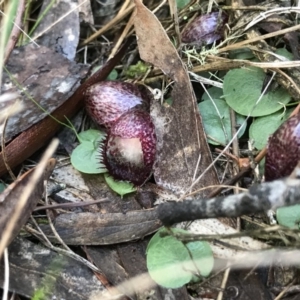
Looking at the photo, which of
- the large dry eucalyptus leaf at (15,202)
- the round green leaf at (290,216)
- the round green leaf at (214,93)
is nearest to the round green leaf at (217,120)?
the round green leaf at (214,93)

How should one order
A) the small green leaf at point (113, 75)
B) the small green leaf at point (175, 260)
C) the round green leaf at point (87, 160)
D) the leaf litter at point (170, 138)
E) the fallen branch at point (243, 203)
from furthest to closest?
1. the small green leaf at point (113, 75)
2. the round green leaf at point (87, 160)
3. the leaf litter at point (170, 138)
4. the small green leaf at point (175, 260)
5. the fallen branch at point (243, 203)

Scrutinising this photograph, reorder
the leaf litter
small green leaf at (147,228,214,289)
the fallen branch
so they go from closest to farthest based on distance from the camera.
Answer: the fallen branch < small green leaf at (147,228,214,289) < the leaf litter

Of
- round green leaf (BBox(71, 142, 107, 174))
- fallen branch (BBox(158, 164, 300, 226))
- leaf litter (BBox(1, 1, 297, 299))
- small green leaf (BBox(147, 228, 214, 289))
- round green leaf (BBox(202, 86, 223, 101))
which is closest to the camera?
fallen branch (BBox(158, 164, 300, 226))

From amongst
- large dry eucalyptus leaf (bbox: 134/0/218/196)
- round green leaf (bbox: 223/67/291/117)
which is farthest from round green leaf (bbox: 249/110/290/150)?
large dry eucalyptus leaf (bbox: 134/0/218/196)

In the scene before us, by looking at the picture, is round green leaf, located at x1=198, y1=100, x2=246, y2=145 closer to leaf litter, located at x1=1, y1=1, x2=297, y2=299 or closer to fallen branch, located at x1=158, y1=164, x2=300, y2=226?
leaf litter, located at x1=1, y1=1, x2=297, y2=299

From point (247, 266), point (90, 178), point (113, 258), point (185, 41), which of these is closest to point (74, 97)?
point (90, 178)

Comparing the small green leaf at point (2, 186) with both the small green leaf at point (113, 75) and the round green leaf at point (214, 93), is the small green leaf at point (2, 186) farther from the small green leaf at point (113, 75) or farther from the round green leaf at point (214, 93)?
the round green leaf at point (214, 93)

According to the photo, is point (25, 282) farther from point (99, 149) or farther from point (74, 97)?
point (74, 97)
